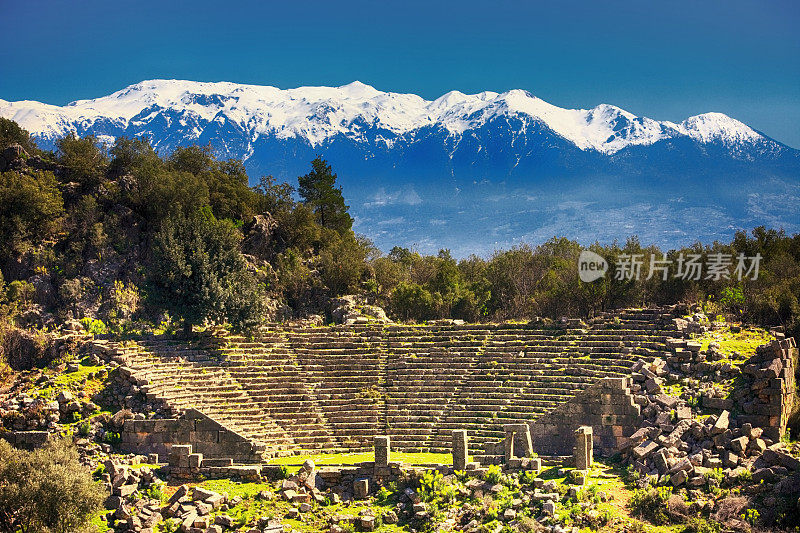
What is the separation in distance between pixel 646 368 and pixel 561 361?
367 cm

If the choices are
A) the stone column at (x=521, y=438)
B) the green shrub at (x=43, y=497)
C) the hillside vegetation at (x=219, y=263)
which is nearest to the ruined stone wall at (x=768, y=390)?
the hillside vegetation at (x=219, y=263)

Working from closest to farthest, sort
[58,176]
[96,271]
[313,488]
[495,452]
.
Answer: [313,488], [495,452], [96,271], [58,176]

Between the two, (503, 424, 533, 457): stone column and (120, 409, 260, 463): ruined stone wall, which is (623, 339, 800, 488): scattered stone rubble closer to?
(503, 424, 533, 457): stone column

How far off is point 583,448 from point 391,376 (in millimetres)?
9768

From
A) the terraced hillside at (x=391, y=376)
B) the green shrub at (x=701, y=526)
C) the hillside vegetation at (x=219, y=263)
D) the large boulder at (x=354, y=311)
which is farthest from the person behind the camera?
the large boulder at (x=354, y=311)

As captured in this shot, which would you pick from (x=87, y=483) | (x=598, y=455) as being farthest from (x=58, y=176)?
(x=598, y=455)

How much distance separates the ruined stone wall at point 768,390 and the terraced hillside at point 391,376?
4005 mm

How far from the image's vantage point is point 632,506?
75.0 feet

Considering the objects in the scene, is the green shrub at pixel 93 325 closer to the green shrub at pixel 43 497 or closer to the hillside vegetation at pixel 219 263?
the hillside vegetation at pixel 219 263

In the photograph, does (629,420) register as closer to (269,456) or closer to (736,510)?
(736,510)

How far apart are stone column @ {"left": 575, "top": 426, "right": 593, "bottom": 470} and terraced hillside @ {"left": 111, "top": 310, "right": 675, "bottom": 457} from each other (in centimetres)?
328

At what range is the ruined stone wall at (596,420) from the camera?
28156 mm

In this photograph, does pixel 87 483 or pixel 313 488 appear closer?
pixel 87 483

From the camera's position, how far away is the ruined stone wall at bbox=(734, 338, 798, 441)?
2594cm
